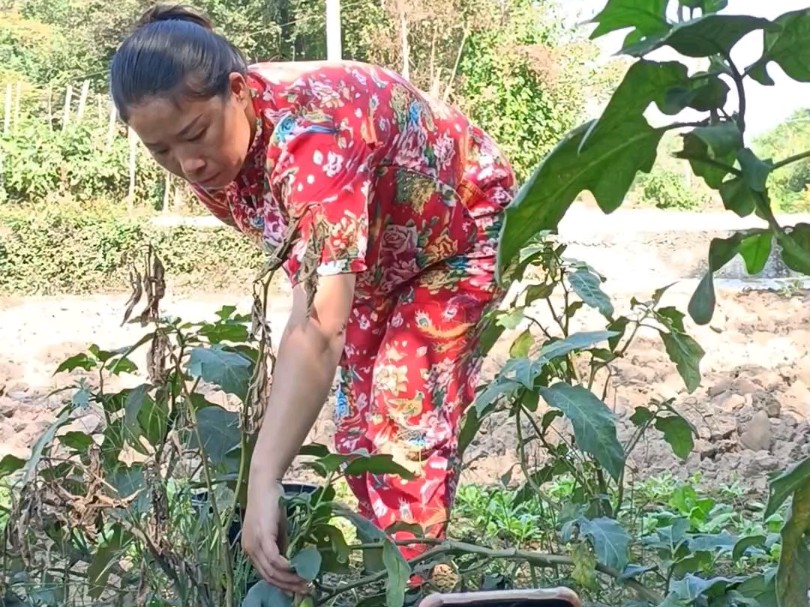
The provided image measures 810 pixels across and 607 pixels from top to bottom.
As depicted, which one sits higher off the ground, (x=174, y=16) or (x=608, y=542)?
(x=174, y=16)

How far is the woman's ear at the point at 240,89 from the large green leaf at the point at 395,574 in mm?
634

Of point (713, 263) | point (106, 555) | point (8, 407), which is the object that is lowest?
Result: point (8, 407)

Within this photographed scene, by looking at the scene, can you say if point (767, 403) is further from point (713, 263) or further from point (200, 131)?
point (713, 263)

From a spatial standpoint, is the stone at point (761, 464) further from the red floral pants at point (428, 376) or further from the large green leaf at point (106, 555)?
the large green leaf at point (106, 555)

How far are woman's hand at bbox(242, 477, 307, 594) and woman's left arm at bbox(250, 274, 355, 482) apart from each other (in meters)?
0.02

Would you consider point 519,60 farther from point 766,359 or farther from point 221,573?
point 221,573

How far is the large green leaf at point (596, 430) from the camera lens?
1.15 metres

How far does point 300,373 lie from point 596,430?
32cm

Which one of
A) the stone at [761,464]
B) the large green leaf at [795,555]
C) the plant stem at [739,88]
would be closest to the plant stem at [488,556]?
the large green leaf at [795,555]

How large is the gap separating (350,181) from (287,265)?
140 millimetres

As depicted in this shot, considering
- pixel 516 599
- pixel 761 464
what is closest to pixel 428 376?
pixel 516 599

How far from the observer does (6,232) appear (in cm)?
970

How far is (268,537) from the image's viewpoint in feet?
3.51

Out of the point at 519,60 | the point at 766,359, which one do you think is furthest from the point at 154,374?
the point at 519,60
